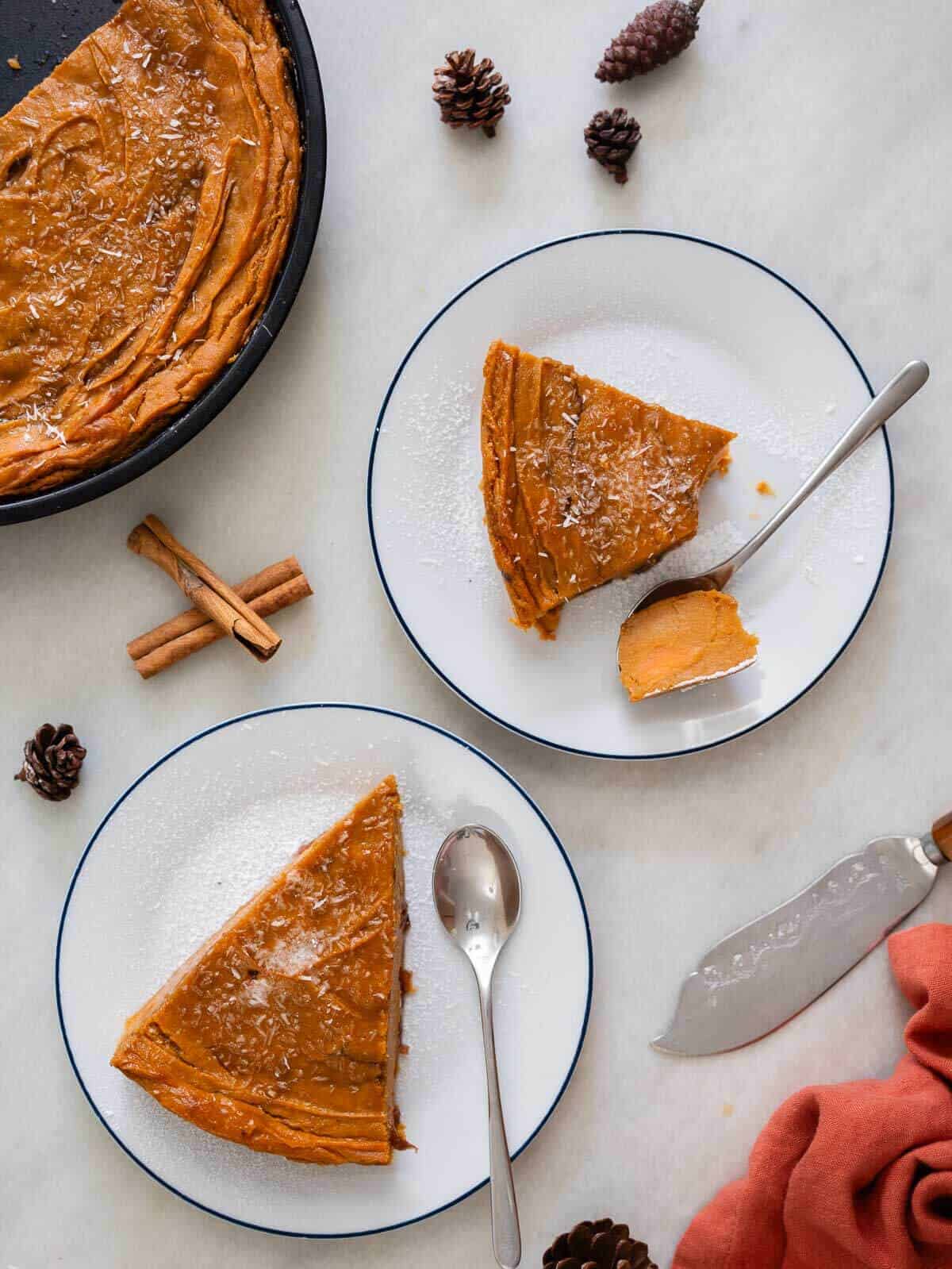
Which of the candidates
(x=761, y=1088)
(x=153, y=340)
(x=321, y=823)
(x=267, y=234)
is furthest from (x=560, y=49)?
(x=761, y=1088)

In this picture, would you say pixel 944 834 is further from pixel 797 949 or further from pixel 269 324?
pixel 269 324

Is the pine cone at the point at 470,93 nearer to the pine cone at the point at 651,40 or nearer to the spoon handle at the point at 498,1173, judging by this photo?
the pine cone at the point at 651,40

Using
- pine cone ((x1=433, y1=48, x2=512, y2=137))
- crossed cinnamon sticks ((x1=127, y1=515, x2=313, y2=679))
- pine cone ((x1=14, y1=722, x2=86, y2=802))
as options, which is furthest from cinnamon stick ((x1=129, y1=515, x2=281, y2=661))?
pine cone ((x1=433, y1=48, x2=512, y2=137))

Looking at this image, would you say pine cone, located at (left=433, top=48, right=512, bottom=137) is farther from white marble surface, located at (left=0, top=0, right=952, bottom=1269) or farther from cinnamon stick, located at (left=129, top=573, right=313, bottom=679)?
cinnamon stick, located at (left=129, top=573, right=313, bottom=679)

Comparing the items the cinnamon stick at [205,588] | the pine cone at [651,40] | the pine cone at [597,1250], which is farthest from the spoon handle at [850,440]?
the pine cone at [597,1250]

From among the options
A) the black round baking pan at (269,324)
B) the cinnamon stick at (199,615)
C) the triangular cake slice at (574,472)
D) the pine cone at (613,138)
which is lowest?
the triangular cake slice at (574,472)

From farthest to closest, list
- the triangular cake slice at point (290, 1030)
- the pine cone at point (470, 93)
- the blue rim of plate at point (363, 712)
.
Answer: the pine cone at point (470, 93) < the blue rim of plate at point (363, 712) < the triangular cake slice at point (290, 1030)
